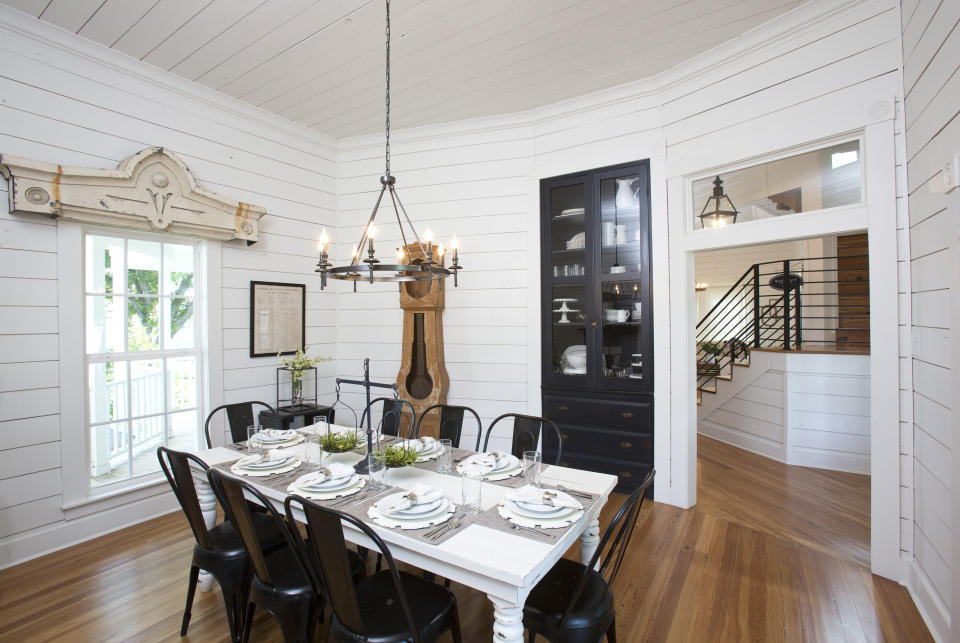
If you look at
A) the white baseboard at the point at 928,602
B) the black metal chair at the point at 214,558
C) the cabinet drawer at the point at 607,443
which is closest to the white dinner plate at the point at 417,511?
the black metal chair at the point at 214,558

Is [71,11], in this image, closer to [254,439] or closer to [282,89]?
[282,89]

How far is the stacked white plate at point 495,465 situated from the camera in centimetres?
215

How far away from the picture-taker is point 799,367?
4.44 metres

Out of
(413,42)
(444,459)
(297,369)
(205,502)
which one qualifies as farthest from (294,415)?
(413,42)

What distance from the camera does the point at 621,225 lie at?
11.8 ft

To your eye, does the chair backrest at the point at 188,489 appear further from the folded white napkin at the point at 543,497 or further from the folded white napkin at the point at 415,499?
the folded white napkin at the point at 543,497

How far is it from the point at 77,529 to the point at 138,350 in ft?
3.92

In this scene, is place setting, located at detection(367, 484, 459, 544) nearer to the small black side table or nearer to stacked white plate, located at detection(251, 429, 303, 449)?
stacked white plate, located at detection(251, 429, 303, 449)

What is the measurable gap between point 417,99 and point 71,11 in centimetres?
216

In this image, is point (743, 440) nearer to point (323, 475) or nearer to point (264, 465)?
point (323, 475)

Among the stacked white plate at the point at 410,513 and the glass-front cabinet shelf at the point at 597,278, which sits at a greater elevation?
the glass-front cabinet shelf at the point at 597,278

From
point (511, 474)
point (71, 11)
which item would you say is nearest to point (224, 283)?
point (71, 11)

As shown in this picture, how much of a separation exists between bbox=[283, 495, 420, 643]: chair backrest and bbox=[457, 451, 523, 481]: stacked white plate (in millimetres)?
720

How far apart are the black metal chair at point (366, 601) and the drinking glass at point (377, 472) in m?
0.42
